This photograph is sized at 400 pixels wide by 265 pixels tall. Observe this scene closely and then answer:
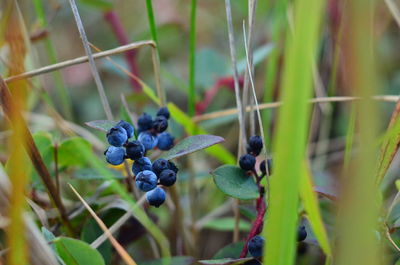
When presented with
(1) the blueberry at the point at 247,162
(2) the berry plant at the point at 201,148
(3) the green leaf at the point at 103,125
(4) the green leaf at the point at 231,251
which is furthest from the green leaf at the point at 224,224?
(3) the green leaf at the point at 103,125

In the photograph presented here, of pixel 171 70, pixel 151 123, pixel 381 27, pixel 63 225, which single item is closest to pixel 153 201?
pixel 151 123

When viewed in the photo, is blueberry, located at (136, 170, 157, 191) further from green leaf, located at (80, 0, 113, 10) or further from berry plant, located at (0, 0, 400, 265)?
green leaf, located at (80, 0, 113, 10)

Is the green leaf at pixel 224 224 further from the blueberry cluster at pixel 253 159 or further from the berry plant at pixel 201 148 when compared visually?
the blueberry cluster at pixel 253 159

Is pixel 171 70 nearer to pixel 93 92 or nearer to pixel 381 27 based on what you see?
pixel 93 92

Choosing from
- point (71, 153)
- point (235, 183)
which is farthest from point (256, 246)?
point (71, 153)

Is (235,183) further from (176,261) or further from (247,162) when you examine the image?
(176,261)

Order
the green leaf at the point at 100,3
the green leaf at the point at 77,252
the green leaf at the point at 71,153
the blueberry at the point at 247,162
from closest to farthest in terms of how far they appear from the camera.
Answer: the green leaf at the point at 77,252 < the blueberry at the point at 247,162 < the green leaf at the point at 71,153 < the green leaf at the point at 100,3
